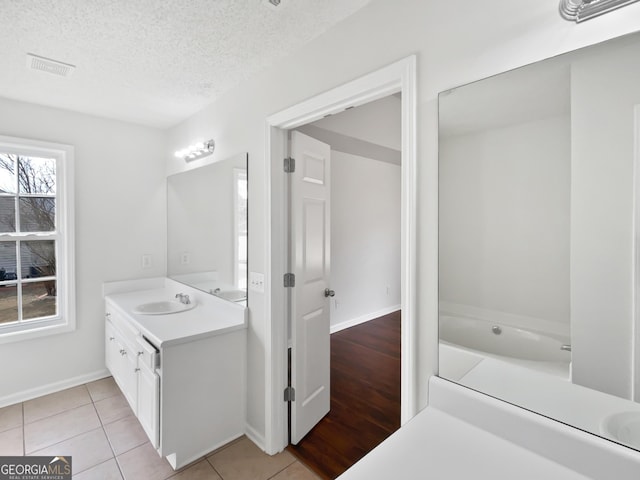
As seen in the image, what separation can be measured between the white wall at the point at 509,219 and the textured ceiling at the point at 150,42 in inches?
36.9

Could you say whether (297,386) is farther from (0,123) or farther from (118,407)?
(0,123)

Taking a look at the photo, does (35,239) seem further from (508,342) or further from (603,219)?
(603,219)

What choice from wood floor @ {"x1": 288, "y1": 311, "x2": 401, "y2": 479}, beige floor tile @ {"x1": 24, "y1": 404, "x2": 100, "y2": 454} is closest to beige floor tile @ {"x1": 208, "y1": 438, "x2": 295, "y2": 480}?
wood floor @ {"x1": 288, "y1": 311, "x2": 401, "y2": 479}

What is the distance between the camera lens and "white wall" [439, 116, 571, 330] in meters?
0.97

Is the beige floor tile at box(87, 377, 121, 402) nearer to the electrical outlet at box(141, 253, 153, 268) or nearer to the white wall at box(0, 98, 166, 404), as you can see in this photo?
the white wall at box(0, 98, 166, 404)

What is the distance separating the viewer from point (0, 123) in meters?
2.56

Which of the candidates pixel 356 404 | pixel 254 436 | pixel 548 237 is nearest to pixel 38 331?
pixel 254 436

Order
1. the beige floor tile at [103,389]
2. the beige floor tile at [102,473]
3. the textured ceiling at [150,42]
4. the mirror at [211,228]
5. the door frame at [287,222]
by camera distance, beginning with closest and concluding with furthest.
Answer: the door frame at [287,222], the textured ceiling at [150,42], the beige floor tile at [102,473], the mirror at [211,228], the beige floor tile at [103,389]

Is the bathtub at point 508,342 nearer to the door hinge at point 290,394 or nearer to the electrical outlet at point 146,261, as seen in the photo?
the door hinge at point 290,394

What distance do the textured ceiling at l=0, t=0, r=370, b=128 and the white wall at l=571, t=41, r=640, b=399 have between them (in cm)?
104

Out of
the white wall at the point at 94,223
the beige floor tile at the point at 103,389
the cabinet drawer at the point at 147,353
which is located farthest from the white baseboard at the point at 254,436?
the white wall at the point at 94,223

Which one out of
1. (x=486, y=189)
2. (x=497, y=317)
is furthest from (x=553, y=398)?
(x=486, y=189)

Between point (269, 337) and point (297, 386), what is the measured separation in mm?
411

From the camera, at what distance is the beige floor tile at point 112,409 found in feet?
8.05
